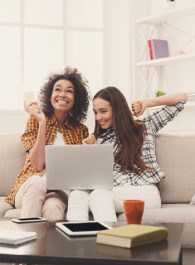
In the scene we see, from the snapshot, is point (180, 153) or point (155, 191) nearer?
point (155, 191)

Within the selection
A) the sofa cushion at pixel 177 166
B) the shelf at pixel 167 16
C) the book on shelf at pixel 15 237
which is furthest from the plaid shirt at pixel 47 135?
the shelf at pixel 167 16

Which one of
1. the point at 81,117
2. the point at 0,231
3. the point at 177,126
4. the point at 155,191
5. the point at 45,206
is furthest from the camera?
the point at 177,126

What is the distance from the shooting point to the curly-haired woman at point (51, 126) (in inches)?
103

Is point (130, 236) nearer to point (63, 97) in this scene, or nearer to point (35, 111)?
point (35, 111)

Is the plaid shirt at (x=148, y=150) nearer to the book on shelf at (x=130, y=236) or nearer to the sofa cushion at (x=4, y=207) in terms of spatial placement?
the sofa cushion at (x=4, y=207)

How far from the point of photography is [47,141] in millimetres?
2865

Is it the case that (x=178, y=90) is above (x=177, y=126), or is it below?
above

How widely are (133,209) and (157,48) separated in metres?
2.78

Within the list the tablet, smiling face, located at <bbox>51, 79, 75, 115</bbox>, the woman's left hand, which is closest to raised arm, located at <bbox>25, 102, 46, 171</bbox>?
smiling face, located at <bbox>51, 79, 75, 115</bbox>

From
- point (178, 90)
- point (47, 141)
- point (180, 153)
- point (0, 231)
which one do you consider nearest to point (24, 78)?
point (178, 90)

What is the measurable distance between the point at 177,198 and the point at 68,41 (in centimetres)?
221

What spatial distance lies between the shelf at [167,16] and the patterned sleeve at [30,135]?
1.77m

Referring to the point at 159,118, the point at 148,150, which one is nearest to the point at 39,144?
the point at 148,150

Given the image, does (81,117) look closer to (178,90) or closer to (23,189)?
(23,189)
